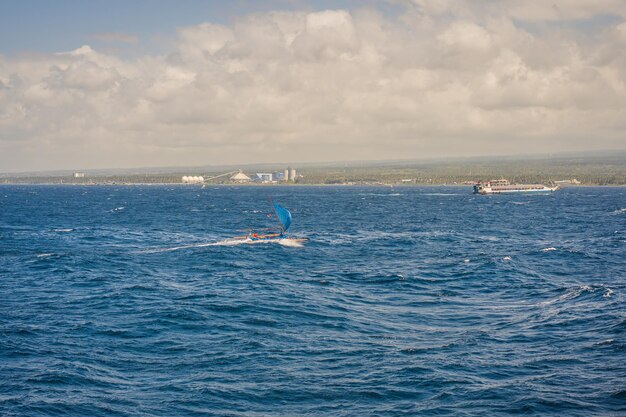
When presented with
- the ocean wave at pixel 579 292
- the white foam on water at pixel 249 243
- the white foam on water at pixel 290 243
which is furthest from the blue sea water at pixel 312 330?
the white foam on water at pixel 249 243

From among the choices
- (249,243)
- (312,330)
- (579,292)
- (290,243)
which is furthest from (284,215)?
(312,330)

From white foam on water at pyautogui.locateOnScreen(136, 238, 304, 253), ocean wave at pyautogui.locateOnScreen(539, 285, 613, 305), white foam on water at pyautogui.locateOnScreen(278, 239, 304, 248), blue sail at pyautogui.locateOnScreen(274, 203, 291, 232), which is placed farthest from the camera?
blue sail at pyautogui.locateOnScreen(274, 203, 291, 232)

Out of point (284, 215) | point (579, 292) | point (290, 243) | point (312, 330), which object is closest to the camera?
point (312, 330)

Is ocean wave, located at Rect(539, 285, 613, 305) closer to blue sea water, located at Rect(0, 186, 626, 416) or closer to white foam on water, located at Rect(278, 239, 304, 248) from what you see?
blue sea water, located at Rect(0, 186, 626, 416)

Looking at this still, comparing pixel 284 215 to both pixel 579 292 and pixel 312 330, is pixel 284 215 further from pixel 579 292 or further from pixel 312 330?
pixel 312 330

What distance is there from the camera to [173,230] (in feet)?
429

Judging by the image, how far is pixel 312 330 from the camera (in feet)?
162

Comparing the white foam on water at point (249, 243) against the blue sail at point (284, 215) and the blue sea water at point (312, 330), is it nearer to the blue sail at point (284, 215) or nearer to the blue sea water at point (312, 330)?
the blue sea water at point (312, 330)

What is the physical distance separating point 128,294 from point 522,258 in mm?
52217

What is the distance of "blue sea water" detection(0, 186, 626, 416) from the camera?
115 feet

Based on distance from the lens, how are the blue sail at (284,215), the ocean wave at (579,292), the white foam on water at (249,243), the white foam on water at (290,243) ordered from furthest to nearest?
1. the blue sail at (284,215)
2. the white foam on water at (290,243)
3. the white foam on water at (249,243)
4. the ocean wave at (579,292)

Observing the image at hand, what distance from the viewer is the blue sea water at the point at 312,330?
115 feet

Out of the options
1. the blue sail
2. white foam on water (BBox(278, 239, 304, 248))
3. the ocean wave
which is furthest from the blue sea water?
the blue sail

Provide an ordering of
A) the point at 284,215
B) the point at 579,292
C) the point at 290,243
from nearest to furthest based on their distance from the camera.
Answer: the point at 579,292
the point at 290,243
the point at 284,215
